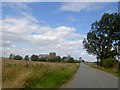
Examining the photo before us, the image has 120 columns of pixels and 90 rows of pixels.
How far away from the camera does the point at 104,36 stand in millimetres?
78188

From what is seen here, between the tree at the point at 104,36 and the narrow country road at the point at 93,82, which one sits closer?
the narrow country road at the point at 93,82

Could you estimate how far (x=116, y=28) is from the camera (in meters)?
77.1

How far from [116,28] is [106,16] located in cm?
445

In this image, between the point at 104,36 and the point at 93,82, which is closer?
the point at 93,82

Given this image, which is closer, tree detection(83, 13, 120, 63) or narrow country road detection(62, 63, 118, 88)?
narrow country road detection(62, 63, 118, 88)

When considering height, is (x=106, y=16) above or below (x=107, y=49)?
above

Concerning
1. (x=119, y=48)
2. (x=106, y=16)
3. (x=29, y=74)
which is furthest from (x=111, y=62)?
(x=29, y=74)

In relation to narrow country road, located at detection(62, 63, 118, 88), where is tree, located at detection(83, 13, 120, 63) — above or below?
above

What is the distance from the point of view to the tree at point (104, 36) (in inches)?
3034

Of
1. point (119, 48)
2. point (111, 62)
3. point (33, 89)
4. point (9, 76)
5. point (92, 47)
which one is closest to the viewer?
point (33, 89)

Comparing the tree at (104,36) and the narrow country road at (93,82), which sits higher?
the tree at (104,36)

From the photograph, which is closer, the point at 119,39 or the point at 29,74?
the point at 29,74

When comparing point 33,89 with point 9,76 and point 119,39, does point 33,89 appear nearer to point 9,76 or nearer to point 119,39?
point 9,76

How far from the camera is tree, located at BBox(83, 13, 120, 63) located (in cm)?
7706
